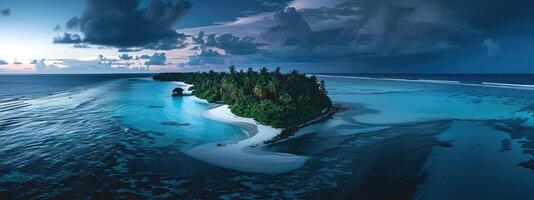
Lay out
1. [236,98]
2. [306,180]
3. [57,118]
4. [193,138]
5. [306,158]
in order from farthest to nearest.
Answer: [236,98] → [57,118] → [193,138] → [306,158] → [306,180]

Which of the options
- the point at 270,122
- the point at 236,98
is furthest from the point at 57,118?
the point at 270,122

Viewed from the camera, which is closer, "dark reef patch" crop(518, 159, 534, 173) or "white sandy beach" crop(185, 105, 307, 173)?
"white sandy beach" crop(185, 105, 307, 173)

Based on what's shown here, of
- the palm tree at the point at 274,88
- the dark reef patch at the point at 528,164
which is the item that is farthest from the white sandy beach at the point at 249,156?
the dark reef patch at the point at 528,164

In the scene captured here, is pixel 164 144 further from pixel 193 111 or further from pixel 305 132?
pixel 193 111

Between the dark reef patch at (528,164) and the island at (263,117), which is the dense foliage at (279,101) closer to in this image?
the island at (263,117)

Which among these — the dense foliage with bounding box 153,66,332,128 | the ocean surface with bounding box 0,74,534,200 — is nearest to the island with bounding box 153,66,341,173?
the dense foliage with bounding box 153,66,332,128

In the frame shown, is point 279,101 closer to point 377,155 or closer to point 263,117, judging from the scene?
point 263,117

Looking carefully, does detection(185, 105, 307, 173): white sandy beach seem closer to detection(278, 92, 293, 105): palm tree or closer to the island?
the island

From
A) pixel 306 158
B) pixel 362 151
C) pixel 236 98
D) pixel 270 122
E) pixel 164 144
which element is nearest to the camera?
pixel 306 158
